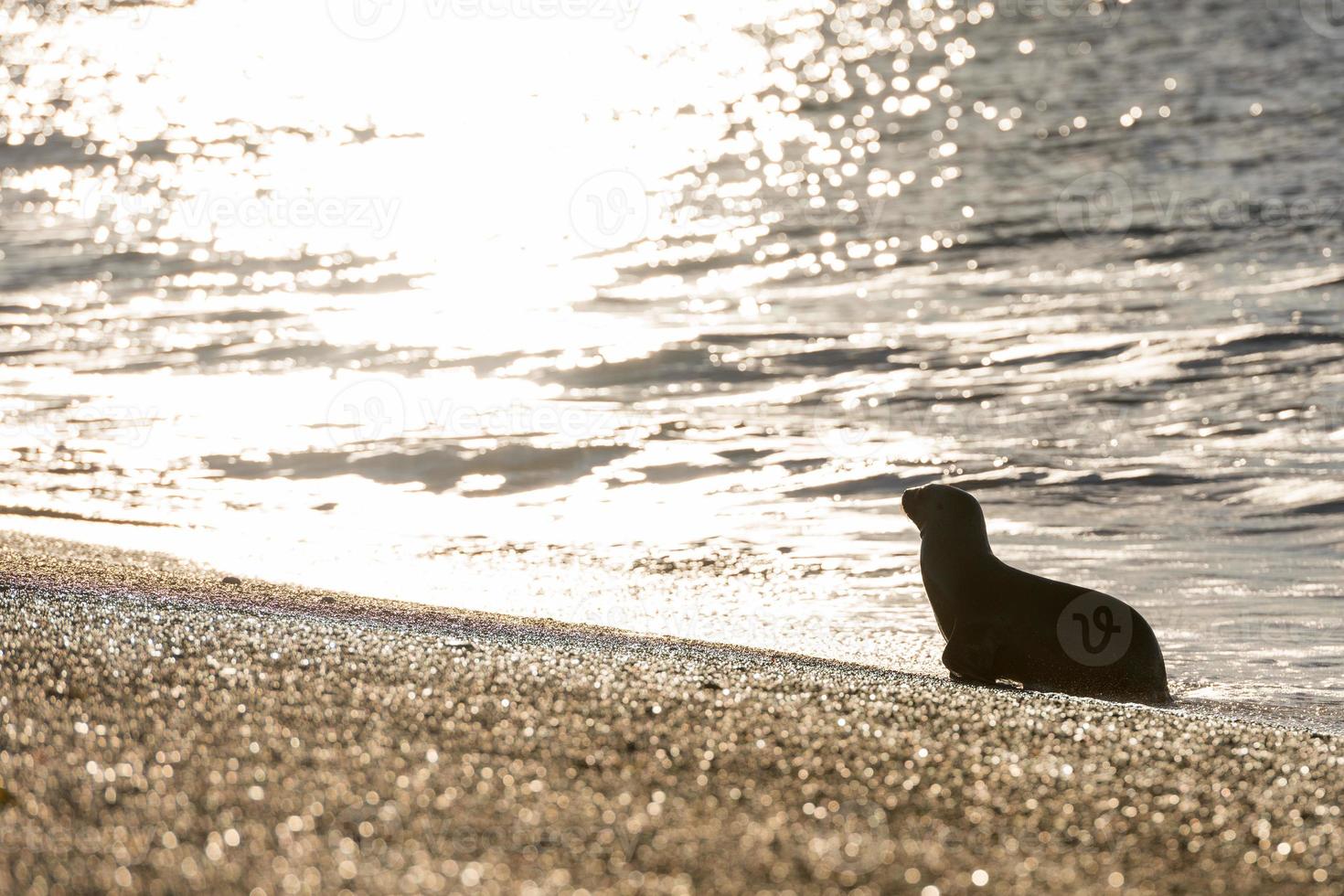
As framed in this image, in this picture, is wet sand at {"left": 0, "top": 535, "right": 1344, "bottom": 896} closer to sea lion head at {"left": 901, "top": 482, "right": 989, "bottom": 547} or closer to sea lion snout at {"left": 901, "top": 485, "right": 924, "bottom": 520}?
sea lion head at {"left": 901, "top": 482, "right": 989, "bottom": 547}

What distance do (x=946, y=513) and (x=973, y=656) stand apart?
88 centimetres

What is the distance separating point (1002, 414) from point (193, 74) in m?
33.4

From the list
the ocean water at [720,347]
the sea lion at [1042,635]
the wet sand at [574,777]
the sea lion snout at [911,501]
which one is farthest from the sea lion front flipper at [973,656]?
the wet sand at [574,777]

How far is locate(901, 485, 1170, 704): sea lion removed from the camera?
19.3 ft

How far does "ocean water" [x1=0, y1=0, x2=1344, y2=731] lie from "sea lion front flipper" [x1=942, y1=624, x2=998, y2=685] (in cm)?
30

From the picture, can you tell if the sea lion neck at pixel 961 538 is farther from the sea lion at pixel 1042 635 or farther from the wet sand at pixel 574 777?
the wet sand at pixel 574 777

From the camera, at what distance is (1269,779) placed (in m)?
3.68

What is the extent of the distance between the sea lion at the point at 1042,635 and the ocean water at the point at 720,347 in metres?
0.26

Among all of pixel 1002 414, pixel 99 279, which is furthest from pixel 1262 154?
pixel 99 279

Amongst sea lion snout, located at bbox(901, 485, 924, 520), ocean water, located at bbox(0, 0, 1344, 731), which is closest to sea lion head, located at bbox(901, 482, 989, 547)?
sea lion snout, located at bbox(901, 485, 924, 520)

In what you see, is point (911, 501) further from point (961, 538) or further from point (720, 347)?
point (720, 347)

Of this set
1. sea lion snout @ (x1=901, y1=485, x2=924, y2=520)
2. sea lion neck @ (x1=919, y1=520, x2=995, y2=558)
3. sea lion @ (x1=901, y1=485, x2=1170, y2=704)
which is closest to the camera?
sea lion @ (x1=901, y1=485, x2=1170, y2=704)

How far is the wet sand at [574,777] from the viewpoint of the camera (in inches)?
107

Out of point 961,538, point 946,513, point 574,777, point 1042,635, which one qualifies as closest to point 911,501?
point 946,513
